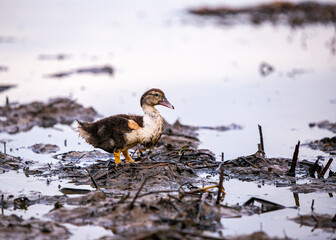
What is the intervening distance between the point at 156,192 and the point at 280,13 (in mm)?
26153

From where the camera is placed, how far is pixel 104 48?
76.1 feet

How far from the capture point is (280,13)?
3064 centimetres

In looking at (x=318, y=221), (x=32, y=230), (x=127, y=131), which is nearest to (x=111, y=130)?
(x=127, y=131)

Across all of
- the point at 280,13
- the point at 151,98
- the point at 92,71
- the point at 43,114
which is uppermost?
the point at 280,13

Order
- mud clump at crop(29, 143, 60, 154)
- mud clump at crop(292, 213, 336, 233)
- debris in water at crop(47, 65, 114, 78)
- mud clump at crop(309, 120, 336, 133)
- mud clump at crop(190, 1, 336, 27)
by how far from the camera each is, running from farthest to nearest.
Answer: mud clump at crop(190, 1, 336, 27)
debris in water at crop(47, 65, 114, 78)
mud clump at crop(309, 120, 336, 133)
mud clump at crop(29, 143, 60, 154)
mud clump at crop(292, 213, 336, 233)

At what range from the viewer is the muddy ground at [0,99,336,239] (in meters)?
5.78

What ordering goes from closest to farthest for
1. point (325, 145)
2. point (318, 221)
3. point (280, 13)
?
1. point (318, 221)
2. point (325, 145)
3. point (280, 13)

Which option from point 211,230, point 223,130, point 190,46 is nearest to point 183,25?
point 190,46

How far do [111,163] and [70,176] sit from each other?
65 centimetres

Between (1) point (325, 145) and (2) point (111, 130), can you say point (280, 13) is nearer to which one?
(1) point (325, 145)

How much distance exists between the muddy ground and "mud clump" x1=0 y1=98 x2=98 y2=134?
211 cm

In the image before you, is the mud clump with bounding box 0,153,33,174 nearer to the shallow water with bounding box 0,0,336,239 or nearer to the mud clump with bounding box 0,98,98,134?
the shallow water with bounding box 0,0,336,239

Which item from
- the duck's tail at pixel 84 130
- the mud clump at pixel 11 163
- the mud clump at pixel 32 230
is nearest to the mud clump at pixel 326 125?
the duck's tail at pixel 84 130

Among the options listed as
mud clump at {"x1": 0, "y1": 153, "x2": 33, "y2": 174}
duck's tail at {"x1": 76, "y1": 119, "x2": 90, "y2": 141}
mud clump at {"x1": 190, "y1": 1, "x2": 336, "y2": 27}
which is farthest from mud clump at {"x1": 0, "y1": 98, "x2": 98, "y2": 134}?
mud clump at {"x1": 190, "y1": 1, "x2": 336, "y2": 27}
